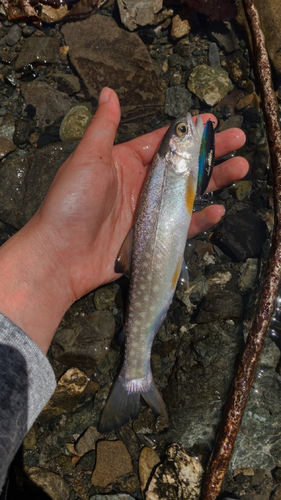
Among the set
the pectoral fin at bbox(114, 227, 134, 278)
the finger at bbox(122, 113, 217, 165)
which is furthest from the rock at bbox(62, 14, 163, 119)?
the pectoral fin at bbox(114, 227, 134, 278)

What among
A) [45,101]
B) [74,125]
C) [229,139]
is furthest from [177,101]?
[45,101]

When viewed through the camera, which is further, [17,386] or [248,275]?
[248,275]

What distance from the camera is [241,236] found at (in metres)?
5.16

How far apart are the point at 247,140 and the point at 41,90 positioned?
2.84m

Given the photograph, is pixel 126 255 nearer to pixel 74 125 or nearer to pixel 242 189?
pixel 242 189

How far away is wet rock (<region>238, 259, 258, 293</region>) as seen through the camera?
505 cm

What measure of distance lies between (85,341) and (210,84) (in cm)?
367

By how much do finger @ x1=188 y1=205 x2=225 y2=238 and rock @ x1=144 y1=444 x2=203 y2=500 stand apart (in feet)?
7.72

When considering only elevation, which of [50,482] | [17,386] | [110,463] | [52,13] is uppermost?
[52,13]

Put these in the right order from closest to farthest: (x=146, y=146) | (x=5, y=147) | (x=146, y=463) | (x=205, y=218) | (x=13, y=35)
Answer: (x=146, y=463) < (x=205, y=218) < (x=146, y=146) < (x=5, y=147) < (x=13, y=35)

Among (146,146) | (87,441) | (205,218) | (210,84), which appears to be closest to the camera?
(87,441)

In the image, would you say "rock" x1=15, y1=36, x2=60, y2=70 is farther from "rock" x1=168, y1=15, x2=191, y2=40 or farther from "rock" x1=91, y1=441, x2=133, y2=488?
"rock" x1=91, y1=441, x2=133, y2=488

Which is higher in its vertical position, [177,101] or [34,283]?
[34,283]

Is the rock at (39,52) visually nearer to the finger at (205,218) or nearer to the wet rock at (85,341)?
the finger at (205,218)
